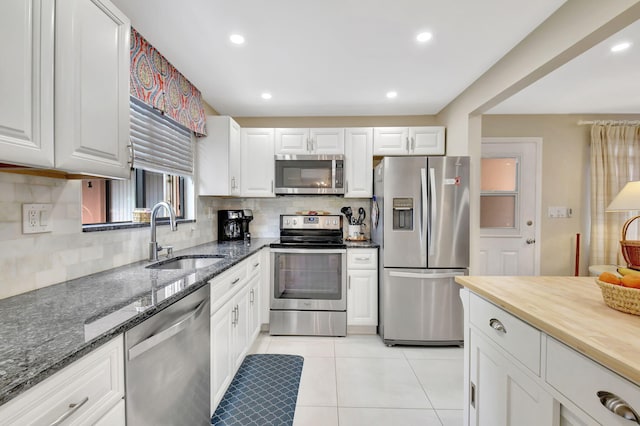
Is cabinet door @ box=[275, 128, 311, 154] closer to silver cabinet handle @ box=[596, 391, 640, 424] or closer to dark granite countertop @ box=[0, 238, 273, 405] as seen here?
dark granite countertop @ box=[0, 238, 273, 405]

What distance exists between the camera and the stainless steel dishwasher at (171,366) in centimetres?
96

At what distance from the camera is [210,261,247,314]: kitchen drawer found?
5.35 feet

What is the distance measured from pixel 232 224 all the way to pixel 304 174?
993 millimetres

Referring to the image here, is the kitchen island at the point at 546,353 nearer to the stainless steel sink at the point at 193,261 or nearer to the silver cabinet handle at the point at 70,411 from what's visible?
the silver cabinet handle at the point at 70,411

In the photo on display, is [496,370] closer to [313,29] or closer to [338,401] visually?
[338,401]

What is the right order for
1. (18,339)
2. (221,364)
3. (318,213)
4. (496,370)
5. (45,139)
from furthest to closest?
(318,213) → (221,364) → (496,370) → (45,139) → (18,339)

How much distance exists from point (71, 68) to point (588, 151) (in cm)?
485

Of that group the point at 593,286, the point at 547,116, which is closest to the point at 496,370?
the point at 593,286

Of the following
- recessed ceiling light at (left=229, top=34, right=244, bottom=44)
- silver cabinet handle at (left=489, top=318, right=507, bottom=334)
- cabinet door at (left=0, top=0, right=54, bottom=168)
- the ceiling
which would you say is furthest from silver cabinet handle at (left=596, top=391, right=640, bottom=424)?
recessed ceiling light at (left=229, top=34, right=244, bottom=44)

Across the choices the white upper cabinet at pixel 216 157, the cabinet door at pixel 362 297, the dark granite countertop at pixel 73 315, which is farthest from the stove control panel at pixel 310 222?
the dark granite countertop at pixel 73 315

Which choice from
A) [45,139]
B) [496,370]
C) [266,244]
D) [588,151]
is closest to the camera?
[45,139]

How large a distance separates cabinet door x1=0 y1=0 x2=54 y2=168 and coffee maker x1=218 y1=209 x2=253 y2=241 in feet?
7.17

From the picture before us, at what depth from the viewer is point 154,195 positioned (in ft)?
7.52

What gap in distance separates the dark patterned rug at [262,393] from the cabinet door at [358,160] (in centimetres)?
181
